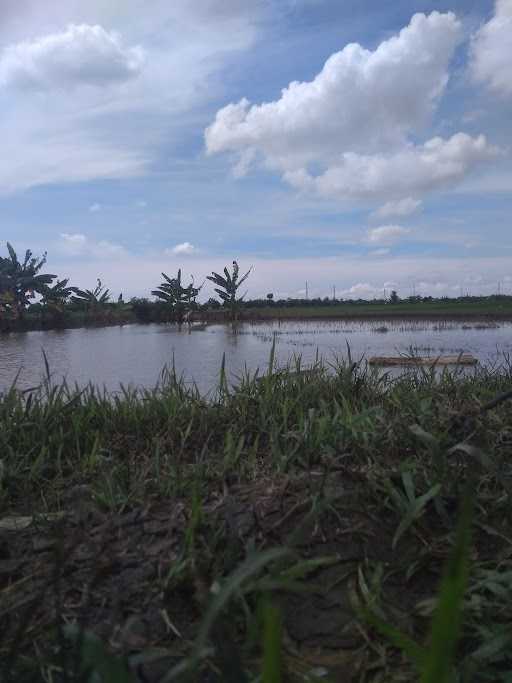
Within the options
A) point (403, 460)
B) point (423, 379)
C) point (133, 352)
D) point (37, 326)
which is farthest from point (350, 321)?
point (403, 460)

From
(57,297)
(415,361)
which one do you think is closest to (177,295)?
(57,297)

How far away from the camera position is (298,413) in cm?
248

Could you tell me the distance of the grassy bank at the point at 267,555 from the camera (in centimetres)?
106

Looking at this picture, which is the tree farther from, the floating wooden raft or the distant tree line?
the floating wooden raft

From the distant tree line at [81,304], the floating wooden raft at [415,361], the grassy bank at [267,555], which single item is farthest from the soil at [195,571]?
the distant tree line at [81,304]

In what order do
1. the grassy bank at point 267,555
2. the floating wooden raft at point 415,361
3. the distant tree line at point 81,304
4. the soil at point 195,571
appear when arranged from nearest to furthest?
the grassy bank at point 267,555 < the soil at point 195,571 < the floating wooden raft at point 415,361 < the distant tree line at point 81,304

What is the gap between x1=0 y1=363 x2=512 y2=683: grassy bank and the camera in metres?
1.06

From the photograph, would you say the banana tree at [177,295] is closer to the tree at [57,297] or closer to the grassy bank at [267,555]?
the tree at [57,297]

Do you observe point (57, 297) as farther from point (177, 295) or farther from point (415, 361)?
point (415, 361)

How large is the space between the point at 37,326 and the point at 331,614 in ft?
60.3

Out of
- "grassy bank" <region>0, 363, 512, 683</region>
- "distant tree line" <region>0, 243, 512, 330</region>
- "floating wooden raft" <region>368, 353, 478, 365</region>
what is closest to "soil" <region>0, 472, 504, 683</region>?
"grassy bank" <region>0, 363, 512, 683</region>

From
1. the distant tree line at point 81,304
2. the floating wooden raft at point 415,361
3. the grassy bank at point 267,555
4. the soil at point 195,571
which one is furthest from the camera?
the distant tree line at point 81,304

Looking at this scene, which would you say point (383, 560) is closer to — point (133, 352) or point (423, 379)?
point (423, 379)

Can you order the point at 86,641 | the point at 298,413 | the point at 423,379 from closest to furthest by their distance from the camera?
the point at 86,641 → the point at 298,413 → the point at 423,379
